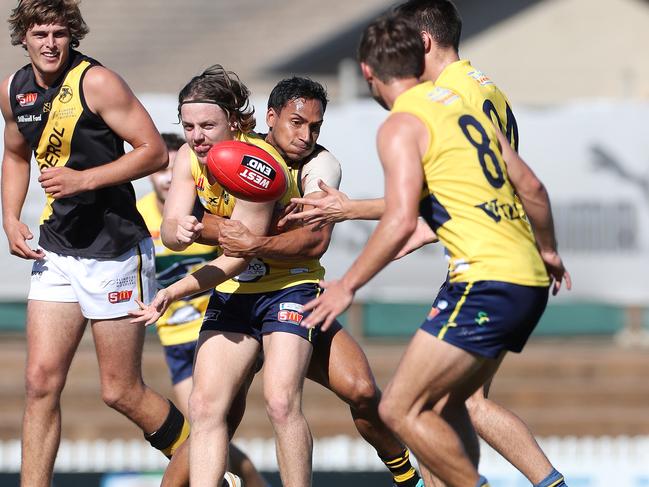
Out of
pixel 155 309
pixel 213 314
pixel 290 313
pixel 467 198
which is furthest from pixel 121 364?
pixel 467 198

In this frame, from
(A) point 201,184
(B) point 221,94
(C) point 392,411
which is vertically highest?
(B) point 221,94

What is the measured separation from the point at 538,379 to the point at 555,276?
667 cm

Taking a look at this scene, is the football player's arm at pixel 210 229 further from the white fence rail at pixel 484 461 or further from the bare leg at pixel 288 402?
the white fence rail at pixel 484 461

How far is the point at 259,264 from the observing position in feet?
16.3

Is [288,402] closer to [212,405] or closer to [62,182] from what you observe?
[212,405]

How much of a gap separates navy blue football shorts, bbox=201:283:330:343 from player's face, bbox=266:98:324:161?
0.55m

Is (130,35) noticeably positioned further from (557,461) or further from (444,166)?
(444,166)

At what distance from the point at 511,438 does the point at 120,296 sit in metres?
1.69

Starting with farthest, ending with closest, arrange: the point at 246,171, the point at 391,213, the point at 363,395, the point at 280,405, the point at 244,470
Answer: the point at 244,470 < the point at 363,395 < the point at 280,405 < the point at 246,171 < the point at 391,213

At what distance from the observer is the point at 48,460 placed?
5.02 meters

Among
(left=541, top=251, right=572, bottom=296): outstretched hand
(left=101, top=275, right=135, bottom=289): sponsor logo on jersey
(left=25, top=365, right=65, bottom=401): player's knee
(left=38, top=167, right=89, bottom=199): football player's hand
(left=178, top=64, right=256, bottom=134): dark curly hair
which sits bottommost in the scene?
(left=25, top=365, right=65, bottom=401): player's knee

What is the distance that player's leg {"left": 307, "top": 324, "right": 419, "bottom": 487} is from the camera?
4.99m

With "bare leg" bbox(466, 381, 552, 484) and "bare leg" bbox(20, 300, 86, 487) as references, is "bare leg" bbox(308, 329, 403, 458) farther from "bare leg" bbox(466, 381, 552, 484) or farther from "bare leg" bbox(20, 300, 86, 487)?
"bare leg" bbox(20, 300, 86, 487)

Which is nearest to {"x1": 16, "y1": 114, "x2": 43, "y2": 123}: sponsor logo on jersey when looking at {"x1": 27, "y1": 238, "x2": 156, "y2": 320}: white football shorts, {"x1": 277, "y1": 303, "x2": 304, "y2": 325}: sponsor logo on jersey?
{"x1": 27, "y1": 238, "x2": 156, "y2": 320}: white football shorts
